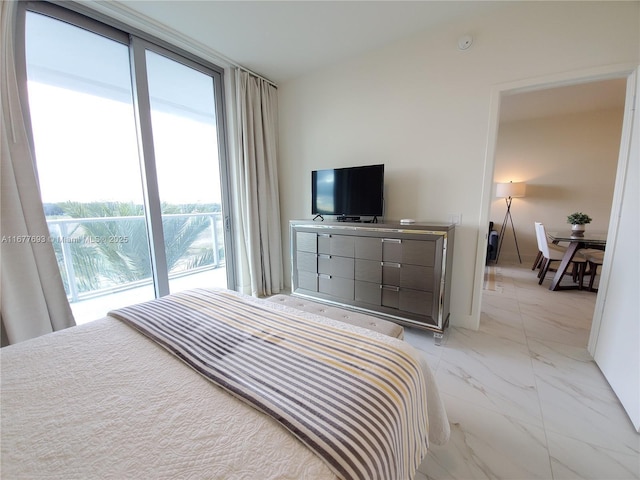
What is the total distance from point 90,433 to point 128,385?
178 millimetres

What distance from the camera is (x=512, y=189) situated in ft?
15.2

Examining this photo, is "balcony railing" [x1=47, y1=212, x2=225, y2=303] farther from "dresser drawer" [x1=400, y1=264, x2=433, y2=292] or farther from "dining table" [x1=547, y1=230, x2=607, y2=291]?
"dining table" [x1=547, y1=230, x2=607, y2=291]

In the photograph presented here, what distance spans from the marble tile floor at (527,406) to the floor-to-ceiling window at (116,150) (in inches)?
106

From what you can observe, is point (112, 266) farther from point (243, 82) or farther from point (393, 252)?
point (393, 252)

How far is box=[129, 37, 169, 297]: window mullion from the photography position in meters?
2.21

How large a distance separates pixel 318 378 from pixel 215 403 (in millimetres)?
321

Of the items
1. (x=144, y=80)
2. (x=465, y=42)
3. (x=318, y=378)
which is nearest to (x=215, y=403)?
(x=318, y=378)

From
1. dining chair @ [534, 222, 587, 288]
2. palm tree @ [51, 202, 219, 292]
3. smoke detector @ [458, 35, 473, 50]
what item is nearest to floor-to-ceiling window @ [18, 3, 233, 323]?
palm tree @ [51, 202, 219, 292]

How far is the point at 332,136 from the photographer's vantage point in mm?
2959

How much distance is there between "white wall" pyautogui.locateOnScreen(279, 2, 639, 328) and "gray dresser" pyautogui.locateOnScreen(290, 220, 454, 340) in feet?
1.31

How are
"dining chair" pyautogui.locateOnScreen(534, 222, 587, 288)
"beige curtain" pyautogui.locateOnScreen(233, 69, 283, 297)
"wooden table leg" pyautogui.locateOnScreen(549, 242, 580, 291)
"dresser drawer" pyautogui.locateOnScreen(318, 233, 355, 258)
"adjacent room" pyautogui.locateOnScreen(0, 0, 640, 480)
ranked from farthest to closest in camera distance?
"dining chair" pyautogui.locateOnScreen(534, 222, 587, 288)
"wooden table leg" pyautogui.locateOnScreen(549, 242, 580, 291)
"beige curtain" pyautogui.locateOnScreen(233, 69, 283, 297)
"dresser drawer" pyautogui.locateOnScreen(318, 233, 355, 258)
"adjacent room" pyautogui.locateOnScreen(0, 0, 640, 480)

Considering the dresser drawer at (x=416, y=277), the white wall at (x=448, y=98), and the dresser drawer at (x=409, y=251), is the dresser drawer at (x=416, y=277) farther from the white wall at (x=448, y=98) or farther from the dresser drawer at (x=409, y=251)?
the white wall at (x=448, y=98)

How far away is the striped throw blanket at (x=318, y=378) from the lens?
2.05 ft

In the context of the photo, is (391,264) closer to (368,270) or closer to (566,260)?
(368,270)
